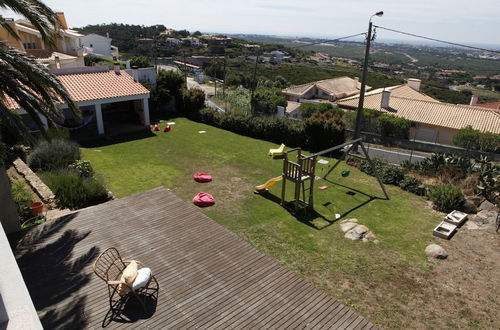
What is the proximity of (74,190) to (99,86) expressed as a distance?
13.1 m

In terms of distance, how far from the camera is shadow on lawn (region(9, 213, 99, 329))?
24.6 feet

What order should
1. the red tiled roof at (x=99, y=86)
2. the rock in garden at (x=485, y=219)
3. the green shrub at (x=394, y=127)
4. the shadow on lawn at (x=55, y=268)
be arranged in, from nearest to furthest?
the shadow on lawn at (x=55, y=268) → the rock in garden at (x=485, y=219) → the red tiled roof at (x=99, y=86) → the green shrub at (x=394, y=127)

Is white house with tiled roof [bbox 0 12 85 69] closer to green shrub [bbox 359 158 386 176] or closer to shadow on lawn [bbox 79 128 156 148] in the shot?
shadow on lawn [bbox 79 128 156 148]

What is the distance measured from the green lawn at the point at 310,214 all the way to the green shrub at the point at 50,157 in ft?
5.96

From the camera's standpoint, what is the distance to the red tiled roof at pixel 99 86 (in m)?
22.9

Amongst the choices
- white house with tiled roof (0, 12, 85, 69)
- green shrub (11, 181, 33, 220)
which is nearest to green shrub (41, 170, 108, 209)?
green shrub (11, 181, 33, 220)

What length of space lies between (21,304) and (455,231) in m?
14.9

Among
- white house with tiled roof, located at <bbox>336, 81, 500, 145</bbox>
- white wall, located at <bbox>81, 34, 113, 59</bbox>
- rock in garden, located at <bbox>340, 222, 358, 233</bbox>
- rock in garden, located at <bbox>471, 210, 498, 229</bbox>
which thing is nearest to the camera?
rock in garden, located at <bbox>340, 222, 358, 233</bbox>

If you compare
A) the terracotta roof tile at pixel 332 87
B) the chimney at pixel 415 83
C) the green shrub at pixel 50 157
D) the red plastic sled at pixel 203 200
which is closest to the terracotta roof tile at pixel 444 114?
the terracotta roof tile at pixel 332 87

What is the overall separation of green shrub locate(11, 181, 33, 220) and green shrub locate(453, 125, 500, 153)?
29.0 metres

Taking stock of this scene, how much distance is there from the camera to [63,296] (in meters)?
7.96

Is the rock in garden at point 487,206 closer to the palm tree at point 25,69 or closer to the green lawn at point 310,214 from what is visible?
the green lawn at point 310,214

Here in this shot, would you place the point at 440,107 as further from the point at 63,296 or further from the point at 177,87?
the point at 63,296

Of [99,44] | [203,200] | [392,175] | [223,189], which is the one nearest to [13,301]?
[203,200]
